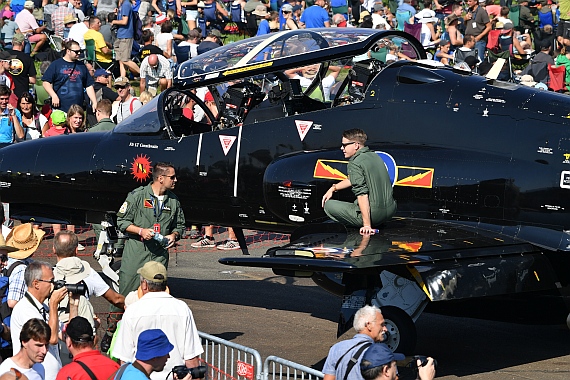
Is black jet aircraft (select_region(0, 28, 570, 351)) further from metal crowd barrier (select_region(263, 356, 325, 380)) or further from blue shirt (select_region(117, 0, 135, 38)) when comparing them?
blue shirt (select_region(117, 0, 135, 38))

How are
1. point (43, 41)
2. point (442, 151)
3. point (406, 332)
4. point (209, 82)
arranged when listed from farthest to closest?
point (43, 41)
point (209, 82)
point (442, 151)
point (406, 332)

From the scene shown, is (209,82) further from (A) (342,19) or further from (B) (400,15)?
(B) (400,15)

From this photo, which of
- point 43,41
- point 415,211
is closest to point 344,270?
point 415,211

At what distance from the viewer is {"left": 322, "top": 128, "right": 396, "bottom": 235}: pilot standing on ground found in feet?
34.6

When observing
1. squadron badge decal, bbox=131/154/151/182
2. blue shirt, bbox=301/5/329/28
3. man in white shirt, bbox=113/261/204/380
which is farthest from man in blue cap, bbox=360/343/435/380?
blue shirt, bbox=301/5/329/28

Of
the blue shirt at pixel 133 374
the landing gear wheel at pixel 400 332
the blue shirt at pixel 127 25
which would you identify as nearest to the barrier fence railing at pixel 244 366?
the landing gear wheel at pixel 400 332

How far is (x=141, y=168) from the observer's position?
44.1 ft

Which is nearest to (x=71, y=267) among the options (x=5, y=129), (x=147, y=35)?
(x=5, y=129)

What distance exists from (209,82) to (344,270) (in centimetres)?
452

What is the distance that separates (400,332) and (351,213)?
4.64 feet

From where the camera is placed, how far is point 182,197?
43.6 ft

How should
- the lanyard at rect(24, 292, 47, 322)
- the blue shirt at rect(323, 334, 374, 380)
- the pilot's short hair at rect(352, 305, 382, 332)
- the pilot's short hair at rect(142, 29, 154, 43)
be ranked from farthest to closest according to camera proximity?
the pilot's short hair at rect(142, 29, 154, 43) → the lanyard at rect(24, 292, 47, 322) → the pilot's short hair at rect(352, 305, 382, 332) → the blue shirt at rect(323, 334, 374, 380)

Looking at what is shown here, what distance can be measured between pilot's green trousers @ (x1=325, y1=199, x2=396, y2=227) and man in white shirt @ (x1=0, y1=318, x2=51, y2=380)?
4614 mm

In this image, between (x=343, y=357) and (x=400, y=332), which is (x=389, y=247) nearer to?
(x=400, y=332)
